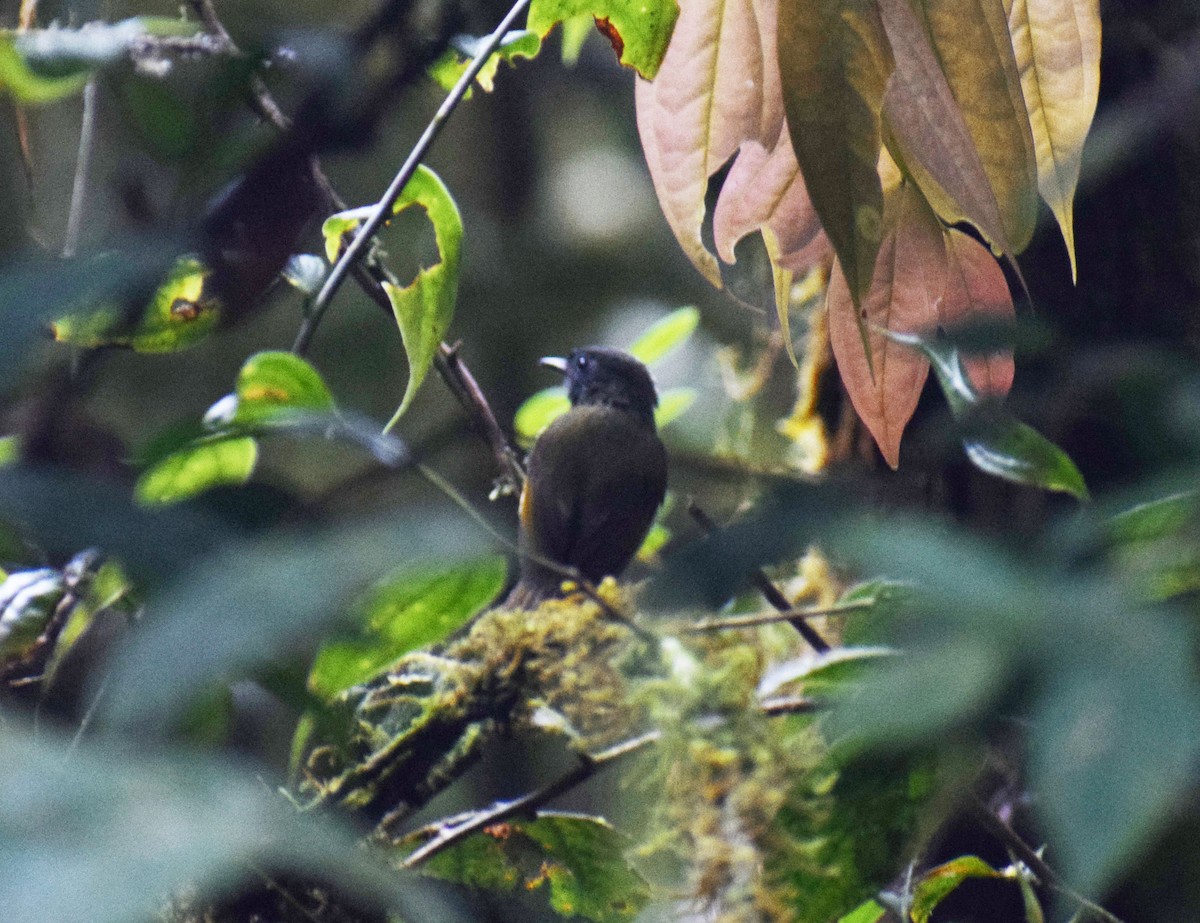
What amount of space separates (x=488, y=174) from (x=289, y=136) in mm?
5916

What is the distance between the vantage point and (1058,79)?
998mm

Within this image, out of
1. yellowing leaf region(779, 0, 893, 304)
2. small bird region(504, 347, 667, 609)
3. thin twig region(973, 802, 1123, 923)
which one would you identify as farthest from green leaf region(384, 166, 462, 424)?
small bird region(504, 347, 667, 609)

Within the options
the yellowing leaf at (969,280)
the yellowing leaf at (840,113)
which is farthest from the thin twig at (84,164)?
the yellowing leaf at (969,280)

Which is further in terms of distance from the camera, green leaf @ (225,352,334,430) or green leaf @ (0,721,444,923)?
green leaf @ (225,352,334,430)

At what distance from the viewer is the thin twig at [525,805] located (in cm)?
96

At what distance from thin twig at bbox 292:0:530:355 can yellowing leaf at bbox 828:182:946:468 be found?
0.33 metres

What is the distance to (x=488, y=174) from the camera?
6301mm

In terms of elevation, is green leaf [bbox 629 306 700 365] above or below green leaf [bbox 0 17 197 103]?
below

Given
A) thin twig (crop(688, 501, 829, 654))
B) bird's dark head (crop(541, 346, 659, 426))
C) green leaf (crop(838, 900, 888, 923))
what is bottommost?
bird's dark head (crop(541, 346, 659, 426))

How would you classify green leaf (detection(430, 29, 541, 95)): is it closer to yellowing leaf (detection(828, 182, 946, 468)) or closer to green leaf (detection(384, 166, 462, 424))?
green leaf (detection(384, 166, 462, 424))

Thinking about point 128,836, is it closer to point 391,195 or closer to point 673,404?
point 391,195

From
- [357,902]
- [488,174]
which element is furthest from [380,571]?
[488,174]

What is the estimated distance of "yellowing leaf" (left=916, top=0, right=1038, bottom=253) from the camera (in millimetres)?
909

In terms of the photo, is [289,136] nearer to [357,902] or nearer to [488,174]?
[357,902]
